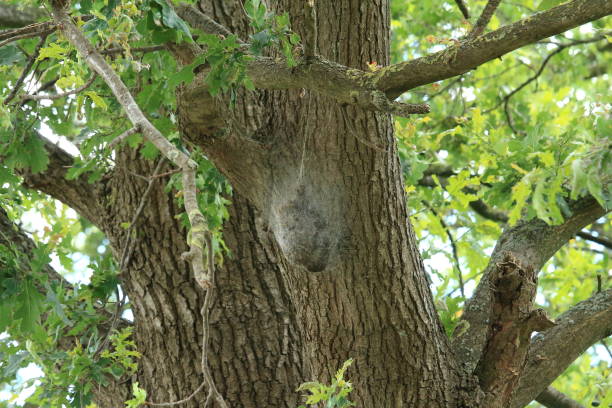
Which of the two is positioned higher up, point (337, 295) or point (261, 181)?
point (261, 181)

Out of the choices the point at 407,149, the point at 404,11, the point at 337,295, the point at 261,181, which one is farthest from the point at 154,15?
the point at 404,11

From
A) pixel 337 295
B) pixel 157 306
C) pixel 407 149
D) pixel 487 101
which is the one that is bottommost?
pixel 337 295

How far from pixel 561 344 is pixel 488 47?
149 centimetres

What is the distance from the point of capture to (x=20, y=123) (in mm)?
3029

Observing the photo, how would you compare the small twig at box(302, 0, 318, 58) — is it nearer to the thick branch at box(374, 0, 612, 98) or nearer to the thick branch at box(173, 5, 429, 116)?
the thick branch at box(173, 5, 429, 116)

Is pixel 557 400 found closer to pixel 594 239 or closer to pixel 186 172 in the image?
pixel 594 239

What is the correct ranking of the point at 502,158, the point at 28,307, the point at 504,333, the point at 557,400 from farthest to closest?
the point at 502,158 < the point at 557,400 < the point at 28,307 < the point at 504,333

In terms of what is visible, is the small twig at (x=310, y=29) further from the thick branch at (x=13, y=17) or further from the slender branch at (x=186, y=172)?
the thick branch at (x=13, y=17)

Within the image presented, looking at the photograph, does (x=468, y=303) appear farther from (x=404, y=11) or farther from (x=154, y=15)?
(x=404, y=11)

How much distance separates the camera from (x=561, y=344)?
9.48 feet

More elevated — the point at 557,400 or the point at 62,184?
the point at 62,184

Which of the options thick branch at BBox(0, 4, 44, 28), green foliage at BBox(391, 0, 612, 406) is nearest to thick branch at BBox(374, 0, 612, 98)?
green foliage at BBox(391, 0, 612, 406)

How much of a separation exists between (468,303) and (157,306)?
1.36 metres

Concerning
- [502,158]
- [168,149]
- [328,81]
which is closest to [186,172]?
[168,149]
